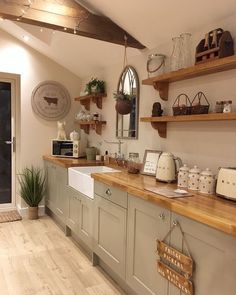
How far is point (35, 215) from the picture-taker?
400cm

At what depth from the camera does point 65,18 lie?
8.66 feet

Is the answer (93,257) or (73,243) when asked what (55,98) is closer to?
(73,243)

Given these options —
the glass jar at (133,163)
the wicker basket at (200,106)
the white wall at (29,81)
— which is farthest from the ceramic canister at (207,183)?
the white wall at (29,81)

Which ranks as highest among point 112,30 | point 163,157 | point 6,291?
point 112,30

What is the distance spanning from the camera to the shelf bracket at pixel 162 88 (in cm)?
252

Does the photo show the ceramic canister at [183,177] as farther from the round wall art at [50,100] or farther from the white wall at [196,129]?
the round wall art at [50,100]

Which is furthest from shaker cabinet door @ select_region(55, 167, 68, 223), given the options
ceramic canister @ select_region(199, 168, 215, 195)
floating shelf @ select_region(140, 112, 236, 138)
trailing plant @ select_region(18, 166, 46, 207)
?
ceramic canister @ select_region(199, 168, 215, 195)

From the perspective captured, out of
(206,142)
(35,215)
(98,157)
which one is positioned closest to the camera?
(206,142)

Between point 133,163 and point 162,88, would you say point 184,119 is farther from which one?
point 133,163

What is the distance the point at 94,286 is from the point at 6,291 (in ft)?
2.35

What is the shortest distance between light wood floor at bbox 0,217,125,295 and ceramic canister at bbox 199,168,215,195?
112cm

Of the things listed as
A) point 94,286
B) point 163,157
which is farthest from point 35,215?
point 163,157

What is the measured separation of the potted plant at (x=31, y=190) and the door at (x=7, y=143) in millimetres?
343

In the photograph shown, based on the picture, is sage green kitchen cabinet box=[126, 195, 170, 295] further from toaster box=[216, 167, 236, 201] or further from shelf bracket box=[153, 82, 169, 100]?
shelf bracket box=[153, 82, 169, 100]
